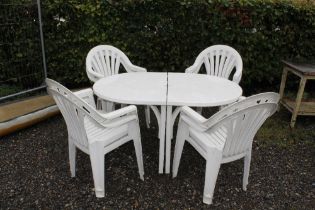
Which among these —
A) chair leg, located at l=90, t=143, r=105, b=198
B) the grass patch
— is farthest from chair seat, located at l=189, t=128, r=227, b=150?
the grass patch

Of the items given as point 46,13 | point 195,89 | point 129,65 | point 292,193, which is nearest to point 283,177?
point 292,193

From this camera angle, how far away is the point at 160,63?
487 cm

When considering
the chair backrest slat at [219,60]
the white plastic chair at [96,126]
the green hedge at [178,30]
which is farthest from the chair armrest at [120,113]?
the green hedge at [178,30]

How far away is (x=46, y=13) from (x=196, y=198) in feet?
11.5

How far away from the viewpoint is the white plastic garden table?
267 centimetres

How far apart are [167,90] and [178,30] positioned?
6.42 feet

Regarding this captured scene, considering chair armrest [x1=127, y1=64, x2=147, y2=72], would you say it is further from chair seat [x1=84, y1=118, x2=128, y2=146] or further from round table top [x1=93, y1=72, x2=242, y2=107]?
chair seat [x1=84, y1=118, x2=128, y2=146]

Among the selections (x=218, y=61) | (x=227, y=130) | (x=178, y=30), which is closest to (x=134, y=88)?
(x=227, y=130)

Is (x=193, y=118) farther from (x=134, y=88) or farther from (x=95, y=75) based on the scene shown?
(x=95, y=75)

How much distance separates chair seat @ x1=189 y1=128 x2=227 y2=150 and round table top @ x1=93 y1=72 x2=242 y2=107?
0.26 m

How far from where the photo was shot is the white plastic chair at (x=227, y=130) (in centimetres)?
217

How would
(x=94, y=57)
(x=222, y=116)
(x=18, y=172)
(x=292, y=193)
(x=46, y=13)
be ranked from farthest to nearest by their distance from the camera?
(x=46, y=13) → (x=94, y=57) → (x=18, y=172) → (x=292, y=193) → (x=222, y=116)

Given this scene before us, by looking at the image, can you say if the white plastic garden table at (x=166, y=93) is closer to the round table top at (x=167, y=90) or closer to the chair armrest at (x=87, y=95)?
the round table top at (x=167, y=90)

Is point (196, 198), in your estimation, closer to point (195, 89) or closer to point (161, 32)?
point (195, 89)
